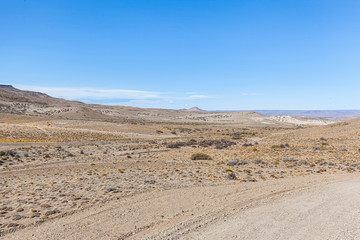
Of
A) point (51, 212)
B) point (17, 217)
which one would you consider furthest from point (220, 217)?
point (17, 217)

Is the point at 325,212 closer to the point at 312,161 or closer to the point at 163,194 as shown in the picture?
the point at 163,194

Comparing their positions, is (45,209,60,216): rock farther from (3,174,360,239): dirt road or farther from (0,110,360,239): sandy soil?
(3,174,360,239): dirt road

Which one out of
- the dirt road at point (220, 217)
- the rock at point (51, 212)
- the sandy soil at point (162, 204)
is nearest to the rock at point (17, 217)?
the sandy soil at point (162, 204)

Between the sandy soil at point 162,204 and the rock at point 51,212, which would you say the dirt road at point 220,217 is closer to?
the sandy soil at point 162,204

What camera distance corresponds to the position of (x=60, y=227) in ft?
25.9

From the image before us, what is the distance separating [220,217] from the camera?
28.0 ft

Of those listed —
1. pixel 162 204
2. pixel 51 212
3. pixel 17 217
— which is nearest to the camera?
pixel 17 217

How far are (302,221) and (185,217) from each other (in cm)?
389

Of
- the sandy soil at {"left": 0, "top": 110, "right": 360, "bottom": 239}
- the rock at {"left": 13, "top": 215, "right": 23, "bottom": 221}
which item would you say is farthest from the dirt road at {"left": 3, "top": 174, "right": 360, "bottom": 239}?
the rock at {"left": 13, "top": 215, "right": 23, "bottom": 221}

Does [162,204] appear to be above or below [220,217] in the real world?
below

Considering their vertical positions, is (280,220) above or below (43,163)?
above

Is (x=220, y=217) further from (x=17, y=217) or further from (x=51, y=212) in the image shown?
(x=17, y=217)

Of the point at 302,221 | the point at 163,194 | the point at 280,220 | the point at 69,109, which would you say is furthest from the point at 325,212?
the point at 69,109

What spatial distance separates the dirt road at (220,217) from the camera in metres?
7.34
